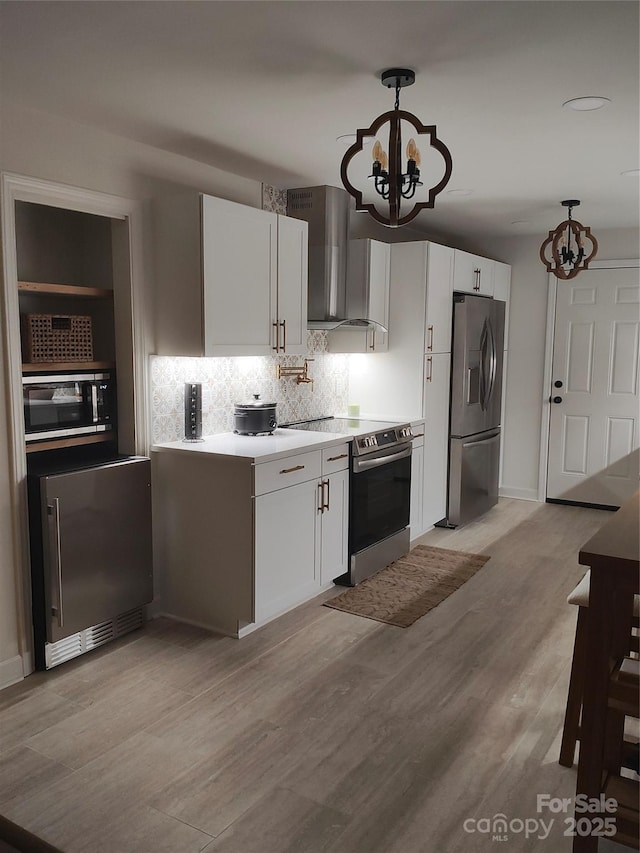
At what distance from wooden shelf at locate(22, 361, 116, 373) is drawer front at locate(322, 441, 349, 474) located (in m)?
1.24

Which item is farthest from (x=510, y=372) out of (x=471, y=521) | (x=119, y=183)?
(x=119, y=183)

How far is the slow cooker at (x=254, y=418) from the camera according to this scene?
3.96 metres

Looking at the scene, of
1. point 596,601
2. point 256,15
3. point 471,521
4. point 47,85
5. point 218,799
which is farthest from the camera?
point 471,521

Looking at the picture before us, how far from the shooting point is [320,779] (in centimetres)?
236

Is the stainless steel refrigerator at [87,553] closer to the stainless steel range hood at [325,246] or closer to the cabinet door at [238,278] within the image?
the cabinet door at [238,278]

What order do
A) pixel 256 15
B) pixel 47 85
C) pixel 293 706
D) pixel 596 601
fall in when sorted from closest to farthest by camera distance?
pixel 596 601, pixel 256 15, pixel 47 85, pixel 293 706

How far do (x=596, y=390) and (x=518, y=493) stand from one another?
1.20m

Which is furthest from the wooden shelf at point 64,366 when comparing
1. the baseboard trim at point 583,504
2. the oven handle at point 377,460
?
the baseboard trim at point 583,504

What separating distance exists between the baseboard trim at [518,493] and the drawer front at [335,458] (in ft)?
10.1

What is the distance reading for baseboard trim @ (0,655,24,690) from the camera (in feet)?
9.73

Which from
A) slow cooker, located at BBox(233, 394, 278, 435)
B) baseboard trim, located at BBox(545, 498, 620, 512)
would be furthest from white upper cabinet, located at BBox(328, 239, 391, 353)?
baseboard trim, located at BBox(545, 498, 620, 512)

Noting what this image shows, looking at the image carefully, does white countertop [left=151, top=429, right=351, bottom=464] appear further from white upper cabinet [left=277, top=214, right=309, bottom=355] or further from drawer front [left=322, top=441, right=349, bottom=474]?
white upper cabinet [left=277, top=214, right=309, bottom=355]

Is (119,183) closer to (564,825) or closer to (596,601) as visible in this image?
(596,601)

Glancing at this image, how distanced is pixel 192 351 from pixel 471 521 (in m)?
3.14
